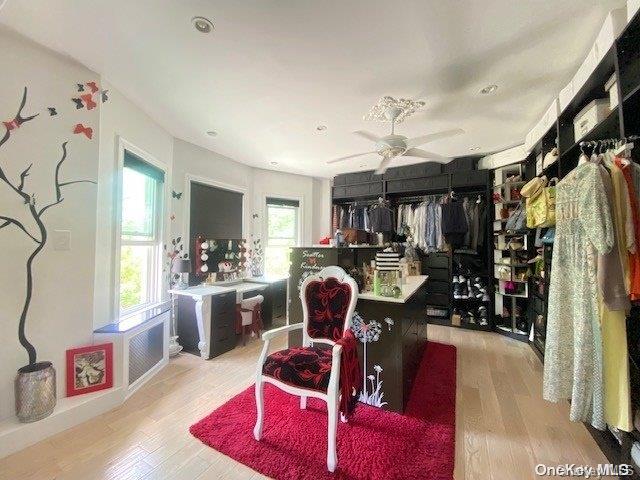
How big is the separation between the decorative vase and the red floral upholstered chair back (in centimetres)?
170

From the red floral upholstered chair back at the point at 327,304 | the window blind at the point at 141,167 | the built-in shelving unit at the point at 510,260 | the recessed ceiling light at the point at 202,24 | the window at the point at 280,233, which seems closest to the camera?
the recessed ceiling light at the point at 202,24

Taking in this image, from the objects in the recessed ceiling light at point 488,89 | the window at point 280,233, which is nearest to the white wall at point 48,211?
the window at point 280,233

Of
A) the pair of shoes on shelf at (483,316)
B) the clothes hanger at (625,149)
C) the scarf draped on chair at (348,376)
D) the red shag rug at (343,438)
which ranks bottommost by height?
the red shag rug at (343,438)

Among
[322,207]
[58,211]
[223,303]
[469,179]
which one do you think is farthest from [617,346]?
[322,207]

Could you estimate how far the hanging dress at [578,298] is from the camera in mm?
1355

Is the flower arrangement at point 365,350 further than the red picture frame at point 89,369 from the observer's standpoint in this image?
Yes

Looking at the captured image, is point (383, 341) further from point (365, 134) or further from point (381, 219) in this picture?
point (381, 219)

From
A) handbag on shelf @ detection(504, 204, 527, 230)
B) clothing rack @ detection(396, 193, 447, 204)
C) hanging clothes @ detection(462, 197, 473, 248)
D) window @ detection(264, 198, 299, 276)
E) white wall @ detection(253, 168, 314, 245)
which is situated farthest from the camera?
window @ detection(264, 198, 299, 276)

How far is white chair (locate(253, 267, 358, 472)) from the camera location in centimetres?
144

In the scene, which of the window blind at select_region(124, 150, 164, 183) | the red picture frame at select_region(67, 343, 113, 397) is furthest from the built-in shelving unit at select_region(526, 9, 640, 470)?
the window blind at select_region(124, 150, 164, 183)

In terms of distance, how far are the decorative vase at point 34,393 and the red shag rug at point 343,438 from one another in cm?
95

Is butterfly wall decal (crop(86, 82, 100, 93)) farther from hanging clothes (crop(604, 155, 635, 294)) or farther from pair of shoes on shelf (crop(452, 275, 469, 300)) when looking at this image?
Answer: pair of shoes on shelf (crop(452, 275, 469, 300))

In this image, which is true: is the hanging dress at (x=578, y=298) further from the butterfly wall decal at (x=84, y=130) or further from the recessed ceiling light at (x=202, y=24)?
the butterfly wall decal at (x=84, y=130)

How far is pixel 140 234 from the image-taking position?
108 inches
